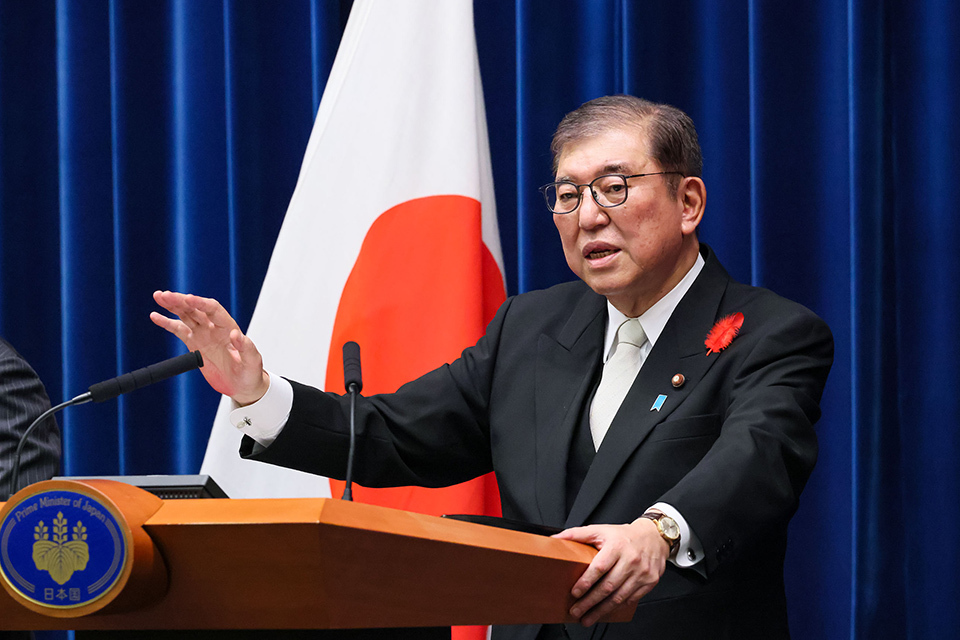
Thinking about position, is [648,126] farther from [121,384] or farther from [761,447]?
[121,384]

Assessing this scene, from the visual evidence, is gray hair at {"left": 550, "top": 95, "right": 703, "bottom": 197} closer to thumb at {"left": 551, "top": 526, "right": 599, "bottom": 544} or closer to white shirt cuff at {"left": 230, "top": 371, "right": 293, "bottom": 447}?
white shirt cuff at {"left": 230, "top": 371, "right": 293, "bottom": 447}

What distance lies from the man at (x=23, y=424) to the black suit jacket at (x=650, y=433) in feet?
2.27

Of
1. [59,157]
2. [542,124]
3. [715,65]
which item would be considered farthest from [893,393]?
[59,157]

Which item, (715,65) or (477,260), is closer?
(477,260)

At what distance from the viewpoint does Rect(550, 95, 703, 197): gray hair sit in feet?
5.33

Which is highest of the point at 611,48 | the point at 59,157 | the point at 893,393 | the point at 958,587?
the point at 611,48

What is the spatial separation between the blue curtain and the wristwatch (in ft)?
4.41

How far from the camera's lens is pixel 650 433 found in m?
1.44

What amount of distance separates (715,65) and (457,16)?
0.71 meters

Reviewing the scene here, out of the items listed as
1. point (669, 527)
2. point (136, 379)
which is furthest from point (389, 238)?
point (669, 527)

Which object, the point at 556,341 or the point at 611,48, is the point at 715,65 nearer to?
the point at 611,48

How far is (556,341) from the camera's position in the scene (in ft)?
5.61

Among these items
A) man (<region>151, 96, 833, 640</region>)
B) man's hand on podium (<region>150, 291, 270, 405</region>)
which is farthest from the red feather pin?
man's hand on podium (<region>150, 291, 270, 405</region>)

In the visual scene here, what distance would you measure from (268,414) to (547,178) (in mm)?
1354
